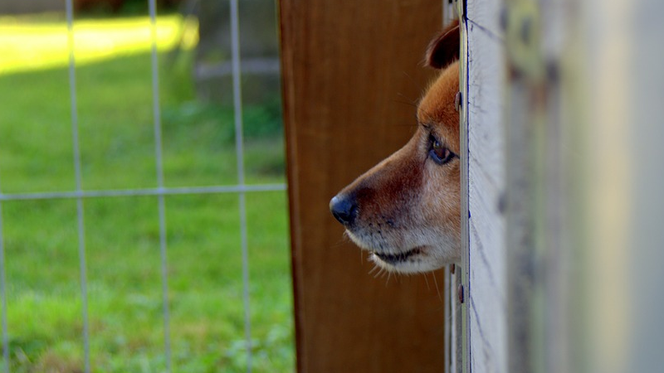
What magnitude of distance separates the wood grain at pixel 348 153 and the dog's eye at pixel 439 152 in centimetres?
20

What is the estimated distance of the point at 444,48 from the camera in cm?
191

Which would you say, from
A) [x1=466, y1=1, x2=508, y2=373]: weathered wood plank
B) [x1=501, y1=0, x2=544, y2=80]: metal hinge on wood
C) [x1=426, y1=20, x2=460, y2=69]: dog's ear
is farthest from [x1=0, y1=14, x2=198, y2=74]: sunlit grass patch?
[x1=501, y1=0, x2=544, y2=80]: metal hinge on wood

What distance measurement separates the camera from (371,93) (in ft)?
7.13

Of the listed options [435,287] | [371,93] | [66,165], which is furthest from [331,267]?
[66,165]

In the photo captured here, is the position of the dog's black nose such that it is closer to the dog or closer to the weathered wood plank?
the dog

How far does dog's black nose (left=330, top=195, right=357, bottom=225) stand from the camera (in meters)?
2.08

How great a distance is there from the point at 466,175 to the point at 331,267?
1.09 meters

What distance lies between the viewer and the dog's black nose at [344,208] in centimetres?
208

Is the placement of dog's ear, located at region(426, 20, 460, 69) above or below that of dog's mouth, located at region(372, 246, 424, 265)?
above

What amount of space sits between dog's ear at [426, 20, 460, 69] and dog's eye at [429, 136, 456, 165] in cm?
18

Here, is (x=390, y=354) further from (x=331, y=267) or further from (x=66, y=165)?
(x=66, y=165)

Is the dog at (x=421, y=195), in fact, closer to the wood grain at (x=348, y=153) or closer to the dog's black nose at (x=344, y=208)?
the dog's black nose at (x=344, y=208)

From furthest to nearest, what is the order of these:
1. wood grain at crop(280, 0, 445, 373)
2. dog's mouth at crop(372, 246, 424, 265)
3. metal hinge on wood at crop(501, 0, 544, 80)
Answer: wood grain at crop(280, 0, 445, 373), dog's mouth at crop(372, 246, 424, 265), metal hinge on wood at crop(501, 0, 544, 80)

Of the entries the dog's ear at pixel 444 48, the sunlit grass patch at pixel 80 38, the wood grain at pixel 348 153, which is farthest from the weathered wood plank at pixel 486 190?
the sunlit grass patch at pixel 80 38
